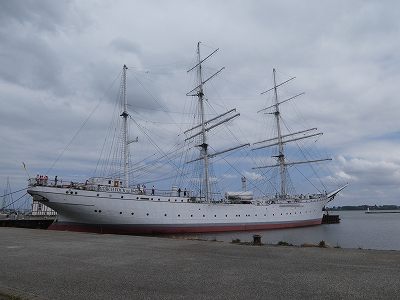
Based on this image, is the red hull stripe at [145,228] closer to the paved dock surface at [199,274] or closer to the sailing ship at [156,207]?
the sailing ship at [156,207]

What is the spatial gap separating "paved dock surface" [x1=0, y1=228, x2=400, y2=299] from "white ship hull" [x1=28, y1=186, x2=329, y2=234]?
23.7 metres

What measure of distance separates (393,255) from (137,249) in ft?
29.1

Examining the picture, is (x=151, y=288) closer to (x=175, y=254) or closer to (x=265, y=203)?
(x=175, y=254)

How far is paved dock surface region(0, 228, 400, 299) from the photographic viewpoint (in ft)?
22.0

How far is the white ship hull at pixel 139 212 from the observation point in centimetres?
3569

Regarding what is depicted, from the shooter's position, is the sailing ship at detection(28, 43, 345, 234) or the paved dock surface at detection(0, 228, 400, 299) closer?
the paved dock surface at detection(0, 228, 400, 299)

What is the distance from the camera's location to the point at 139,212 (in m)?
39.7

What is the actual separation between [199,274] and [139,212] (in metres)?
32.2

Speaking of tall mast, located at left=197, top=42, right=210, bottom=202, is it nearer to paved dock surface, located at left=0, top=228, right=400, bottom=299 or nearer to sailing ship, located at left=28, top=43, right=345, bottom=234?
sailing ship, located at left=28, top=43, right=345, bottom=234

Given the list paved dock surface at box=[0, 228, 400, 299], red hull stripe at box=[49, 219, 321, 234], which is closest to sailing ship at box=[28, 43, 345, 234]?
red hull stripe at box=[49, 219, 321, 234]

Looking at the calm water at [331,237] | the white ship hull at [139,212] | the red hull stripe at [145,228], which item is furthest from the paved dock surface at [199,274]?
the red hull stripe at [145,228]

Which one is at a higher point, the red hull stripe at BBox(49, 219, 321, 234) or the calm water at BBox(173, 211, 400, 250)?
the red hull stripe at BBox(49, 219, 321, 234)

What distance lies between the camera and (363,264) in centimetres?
957

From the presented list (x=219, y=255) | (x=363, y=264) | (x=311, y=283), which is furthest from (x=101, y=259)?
(x=363, y=264)
